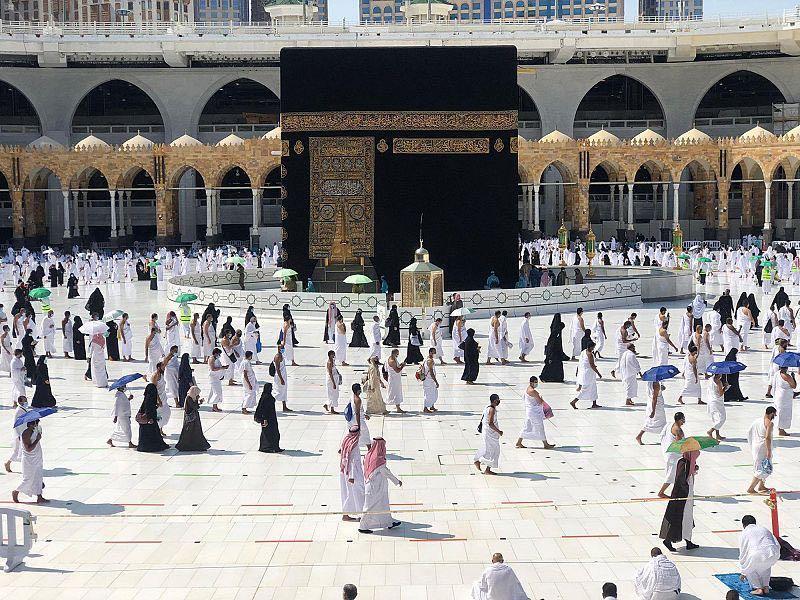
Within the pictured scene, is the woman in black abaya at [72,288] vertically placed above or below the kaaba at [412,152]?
below

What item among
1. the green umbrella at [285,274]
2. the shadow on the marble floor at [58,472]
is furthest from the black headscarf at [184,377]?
the green umbrella at [285,274]

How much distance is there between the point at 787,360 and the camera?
10.7m

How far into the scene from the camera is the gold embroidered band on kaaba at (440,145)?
21984mm

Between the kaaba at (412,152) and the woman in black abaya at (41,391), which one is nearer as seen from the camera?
the woman in black abaya at (41,391)

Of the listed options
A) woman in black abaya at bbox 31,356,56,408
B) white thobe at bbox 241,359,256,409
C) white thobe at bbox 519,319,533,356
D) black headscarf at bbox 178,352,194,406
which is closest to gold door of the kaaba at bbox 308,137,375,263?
white thobe at bbox 519,319,533,356

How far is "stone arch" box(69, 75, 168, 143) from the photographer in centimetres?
4269

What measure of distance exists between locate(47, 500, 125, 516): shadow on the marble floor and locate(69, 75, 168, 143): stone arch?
3615 centimetres

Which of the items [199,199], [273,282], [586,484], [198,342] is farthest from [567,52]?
[586,484]

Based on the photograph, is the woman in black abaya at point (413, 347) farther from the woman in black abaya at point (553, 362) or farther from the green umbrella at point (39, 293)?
the green umbrella at point (39, 293)

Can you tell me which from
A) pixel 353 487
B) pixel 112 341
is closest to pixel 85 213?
pixel 112 341

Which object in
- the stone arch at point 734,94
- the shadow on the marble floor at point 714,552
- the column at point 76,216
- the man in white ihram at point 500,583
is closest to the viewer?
the man in white ihram at point 500,583

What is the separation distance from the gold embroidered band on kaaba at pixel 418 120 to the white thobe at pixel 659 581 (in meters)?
16.6

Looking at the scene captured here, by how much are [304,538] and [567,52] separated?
118ft

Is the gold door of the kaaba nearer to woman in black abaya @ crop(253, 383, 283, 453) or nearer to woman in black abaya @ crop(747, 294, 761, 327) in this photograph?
woman in black abaya @ crop(747, 294, 761, 327)
